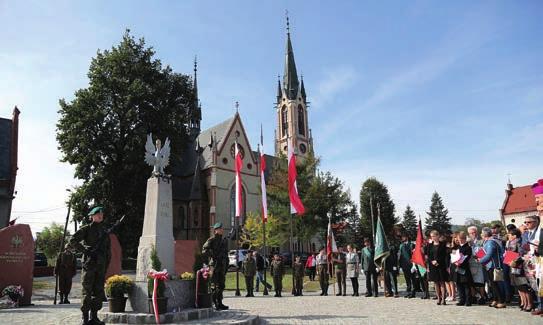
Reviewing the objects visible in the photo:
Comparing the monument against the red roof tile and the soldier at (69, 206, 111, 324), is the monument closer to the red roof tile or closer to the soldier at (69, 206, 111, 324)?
the soldier at (69, 206, 111, 324)

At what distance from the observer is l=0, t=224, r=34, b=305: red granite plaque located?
12.6m

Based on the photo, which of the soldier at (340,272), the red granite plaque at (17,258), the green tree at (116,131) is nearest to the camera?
the red granite plaque at (17,258)

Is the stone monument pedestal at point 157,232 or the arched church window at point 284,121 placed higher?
the arched church window at point 284,121

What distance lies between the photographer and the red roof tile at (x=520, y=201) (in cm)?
5922

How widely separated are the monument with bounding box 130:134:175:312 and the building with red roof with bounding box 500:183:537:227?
2459 inches

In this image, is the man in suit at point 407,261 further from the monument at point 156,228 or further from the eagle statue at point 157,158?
the eagle statue at point 157,158

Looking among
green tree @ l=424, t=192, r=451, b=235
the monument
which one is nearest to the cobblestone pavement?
the monument

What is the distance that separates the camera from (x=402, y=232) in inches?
578

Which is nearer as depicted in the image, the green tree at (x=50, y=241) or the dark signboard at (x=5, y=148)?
the dark signboard at (x=5, y=148)

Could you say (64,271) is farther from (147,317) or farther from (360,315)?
(360,315)

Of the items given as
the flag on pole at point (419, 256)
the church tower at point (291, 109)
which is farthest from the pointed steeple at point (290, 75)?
the flag on pole at point (419, 256)

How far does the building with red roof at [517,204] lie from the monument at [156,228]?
205 ft

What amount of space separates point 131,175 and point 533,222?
93.0 feet

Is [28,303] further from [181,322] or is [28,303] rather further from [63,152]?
[63,152]
